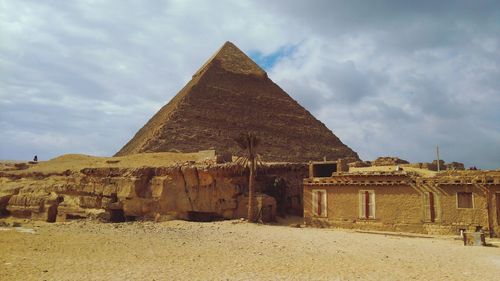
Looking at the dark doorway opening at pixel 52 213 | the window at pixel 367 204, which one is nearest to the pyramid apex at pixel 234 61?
the dark doorway opening at pixel 52 213

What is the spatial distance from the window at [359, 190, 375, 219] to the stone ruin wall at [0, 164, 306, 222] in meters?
4.67

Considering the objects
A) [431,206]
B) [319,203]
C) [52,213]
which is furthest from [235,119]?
[431,206]

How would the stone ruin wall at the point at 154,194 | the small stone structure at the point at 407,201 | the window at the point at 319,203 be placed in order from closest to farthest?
the small stone structure at the point at 407,201 < the window at the point at 319,203 < the stone ruin wall at the point at 154,194

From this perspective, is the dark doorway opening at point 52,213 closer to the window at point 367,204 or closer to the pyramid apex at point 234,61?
the window at point 367,204

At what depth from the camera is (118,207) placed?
23.3 m

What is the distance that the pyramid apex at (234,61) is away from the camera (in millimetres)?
71919

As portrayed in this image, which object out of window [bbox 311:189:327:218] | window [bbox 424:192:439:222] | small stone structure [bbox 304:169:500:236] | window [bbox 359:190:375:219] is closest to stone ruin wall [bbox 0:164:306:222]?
window [bbox 311:189:327:218]

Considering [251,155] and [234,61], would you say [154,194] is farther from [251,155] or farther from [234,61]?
[234,61]

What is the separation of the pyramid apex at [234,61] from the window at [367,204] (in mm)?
53917

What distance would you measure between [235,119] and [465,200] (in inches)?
1921

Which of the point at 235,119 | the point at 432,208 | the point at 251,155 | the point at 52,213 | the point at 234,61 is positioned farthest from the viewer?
the point at 234,61

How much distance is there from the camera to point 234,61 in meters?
74.6

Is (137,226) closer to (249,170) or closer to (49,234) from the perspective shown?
(49,234)

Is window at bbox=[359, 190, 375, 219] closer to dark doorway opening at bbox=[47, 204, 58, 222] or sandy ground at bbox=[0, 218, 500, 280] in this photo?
sandy ground at bbox=[0, 218, 500, 280]
